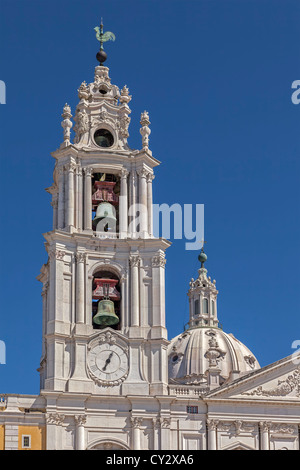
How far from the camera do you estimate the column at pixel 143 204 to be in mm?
69562

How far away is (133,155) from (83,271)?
7542mm

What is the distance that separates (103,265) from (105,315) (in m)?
2.95

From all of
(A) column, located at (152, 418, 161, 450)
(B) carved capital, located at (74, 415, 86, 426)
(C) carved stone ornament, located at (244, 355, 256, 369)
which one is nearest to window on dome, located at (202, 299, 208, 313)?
(C) carved stone ornament, located at (244, 355, 256, 369)

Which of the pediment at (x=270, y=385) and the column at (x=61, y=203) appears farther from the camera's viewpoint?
the column at (x=61, y=203)

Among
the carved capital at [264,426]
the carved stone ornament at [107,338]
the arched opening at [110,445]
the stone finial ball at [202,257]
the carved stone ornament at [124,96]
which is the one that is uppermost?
the stone finial ball at [202,257]

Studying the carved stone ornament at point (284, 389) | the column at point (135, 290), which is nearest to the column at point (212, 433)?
the carved stone ornament at point (284, 389)

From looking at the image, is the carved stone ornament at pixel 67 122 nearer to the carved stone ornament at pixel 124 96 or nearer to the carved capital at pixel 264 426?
the carved stone ornament at pixel 124 96

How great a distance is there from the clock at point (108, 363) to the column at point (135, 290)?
5.92 ft

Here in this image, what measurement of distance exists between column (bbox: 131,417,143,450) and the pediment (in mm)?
4139

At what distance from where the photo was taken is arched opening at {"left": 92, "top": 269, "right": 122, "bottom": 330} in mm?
67438

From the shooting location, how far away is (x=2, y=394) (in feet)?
213

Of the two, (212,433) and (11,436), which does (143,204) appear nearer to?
(212,433)
